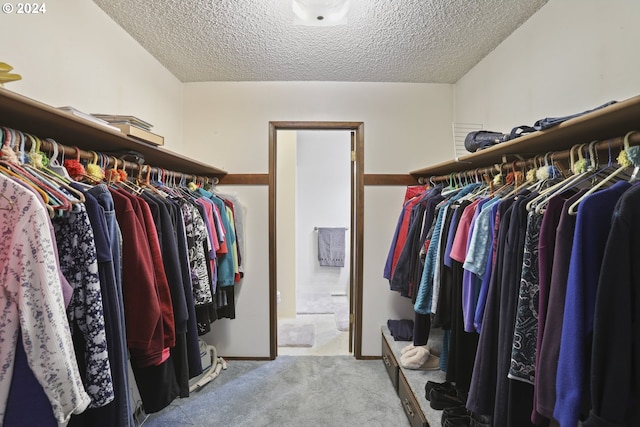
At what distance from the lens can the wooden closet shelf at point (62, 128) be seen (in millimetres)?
781

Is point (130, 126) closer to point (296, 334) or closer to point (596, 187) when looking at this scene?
point (596, 187)

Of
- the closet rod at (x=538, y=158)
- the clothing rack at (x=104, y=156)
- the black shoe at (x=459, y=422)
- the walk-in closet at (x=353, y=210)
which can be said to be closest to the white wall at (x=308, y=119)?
the walk-in closet at (x=353, y=210)

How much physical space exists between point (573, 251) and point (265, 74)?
224 centimetres

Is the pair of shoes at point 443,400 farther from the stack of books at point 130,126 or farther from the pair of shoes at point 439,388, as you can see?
the stack of books at point 130,126

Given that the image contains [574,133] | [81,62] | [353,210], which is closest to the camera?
[574,133]

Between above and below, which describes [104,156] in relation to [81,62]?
below

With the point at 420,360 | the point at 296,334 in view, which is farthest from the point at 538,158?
the point at 296,334

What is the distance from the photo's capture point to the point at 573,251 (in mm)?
749

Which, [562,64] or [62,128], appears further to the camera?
[562,64]

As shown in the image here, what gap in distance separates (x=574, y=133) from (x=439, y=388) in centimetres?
136

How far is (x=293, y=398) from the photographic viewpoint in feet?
6.26

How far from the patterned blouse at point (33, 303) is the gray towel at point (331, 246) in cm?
357

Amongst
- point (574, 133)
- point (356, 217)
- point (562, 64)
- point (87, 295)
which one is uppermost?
point (562, 64)

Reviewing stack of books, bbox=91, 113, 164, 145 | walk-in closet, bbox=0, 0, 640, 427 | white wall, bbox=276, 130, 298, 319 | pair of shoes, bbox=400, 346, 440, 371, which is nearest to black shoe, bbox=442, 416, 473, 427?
walk-in closet, bbox=0, 0, 640, 427
